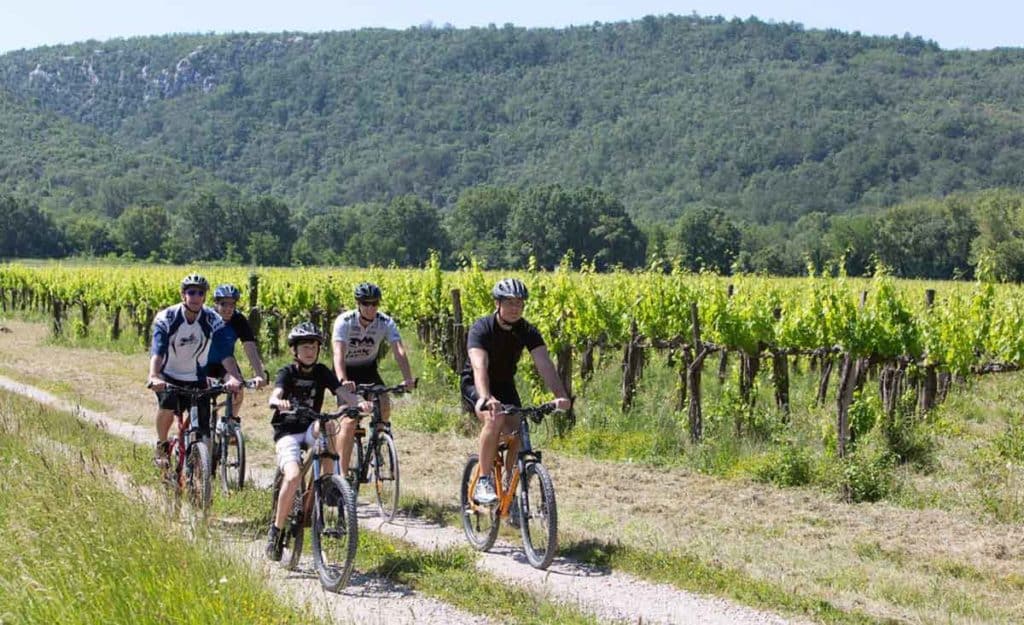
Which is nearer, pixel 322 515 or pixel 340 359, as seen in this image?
pixel 322 515

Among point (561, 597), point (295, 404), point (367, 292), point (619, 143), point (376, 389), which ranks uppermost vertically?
point (619, 143)

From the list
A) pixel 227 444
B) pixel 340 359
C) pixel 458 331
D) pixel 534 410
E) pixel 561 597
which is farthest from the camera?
pixel 458 331

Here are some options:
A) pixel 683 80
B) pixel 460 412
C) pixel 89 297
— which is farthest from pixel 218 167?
pixel 460 412

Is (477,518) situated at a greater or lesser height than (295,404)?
lesser

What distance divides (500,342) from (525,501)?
113 centimetres

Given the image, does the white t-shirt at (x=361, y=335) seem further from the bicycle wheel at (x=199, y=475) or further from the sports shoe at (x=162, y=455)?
the sports shoe at (x=162, y=455)

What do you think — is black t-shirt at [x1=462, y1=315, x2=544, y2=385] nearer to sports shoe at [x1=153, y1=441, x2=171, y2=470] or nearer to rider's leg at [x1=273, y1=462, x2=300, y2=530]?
rider's leg at [x1=273, y1=462, x2=300, y2=530]

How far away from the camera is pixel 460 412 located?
1667 cm

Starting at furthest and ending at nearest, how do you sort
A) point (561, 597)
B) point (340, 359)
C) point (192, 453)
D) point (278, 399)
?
point (340, 359) → point (192, 453) → point (278, 399) → point (561, 597)

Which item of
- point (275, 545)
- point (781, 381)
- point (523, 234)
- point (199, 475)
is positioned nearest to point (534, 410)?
point (275, 545)

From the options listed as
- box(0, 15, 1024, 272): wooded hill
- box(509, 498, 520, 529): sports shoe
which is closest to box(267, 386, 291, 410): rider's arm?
box(509, 498, 520, 529): sports shoe

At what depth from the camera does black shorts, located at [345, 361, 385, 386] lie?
9.71m

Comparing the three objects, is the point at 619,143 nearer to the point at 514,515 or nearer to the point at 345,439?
the point at 345,439

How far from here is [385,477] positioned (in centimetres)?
964
